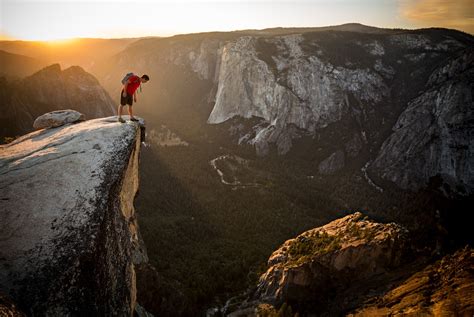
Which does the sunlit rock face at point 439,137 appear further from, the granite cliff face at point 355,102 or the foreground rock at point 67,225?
the foreground rock at point 67,225

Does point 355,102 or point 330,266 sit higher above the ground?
point 355,102

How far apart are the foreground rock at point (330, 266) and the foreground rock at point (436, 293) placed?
12.7 feet

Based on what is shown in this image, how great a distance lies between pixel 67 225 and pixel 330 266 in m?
21.9

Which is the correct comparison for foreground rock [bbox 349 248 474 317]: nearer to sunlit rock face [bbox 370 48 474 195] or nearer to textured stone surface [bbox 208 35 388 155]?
sunlit rock face [bbox 370 48 474 195]

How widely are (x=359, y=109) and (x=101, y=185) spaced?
10041cm

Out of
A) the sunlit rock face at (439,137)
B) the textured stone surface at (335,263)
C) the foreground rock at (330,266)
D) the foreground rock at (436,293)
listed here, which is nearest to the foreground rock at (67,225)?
the foreground rock at (436,293)

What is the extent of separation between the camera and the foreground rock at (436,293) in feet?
50.5

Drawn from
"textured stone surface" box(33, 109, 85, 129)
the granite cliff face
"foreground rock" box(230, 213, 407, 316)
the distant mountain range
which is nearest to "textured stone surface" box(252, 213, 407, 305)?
"foreground rock" box(230, 213, 407, 316)

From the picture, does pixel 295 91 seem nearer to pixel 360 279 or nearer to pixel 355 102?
pixel 355 102

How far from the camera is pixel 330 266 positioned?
26594 millimetres

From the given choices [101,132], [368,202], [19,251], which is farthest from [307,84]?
[19,251]

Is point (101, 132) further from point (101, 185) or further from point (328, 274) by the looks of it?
point (328, 274)

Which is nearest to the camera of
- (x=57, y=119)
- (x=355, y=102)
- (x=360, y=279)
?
(x=57, y=119)

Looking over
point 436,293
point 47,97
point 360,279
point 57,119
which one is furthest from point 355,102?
point 57,119
